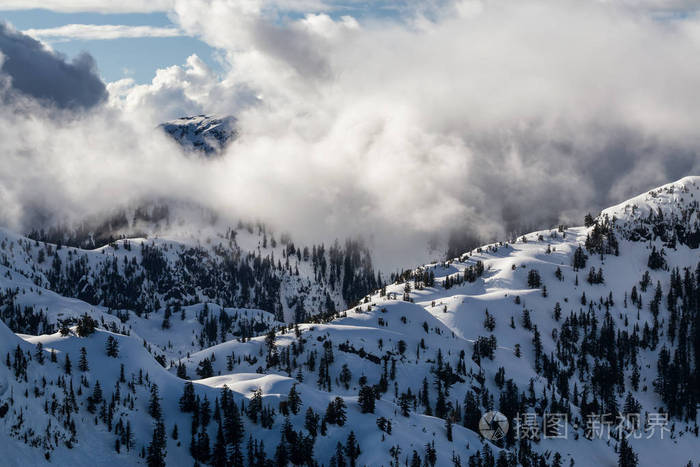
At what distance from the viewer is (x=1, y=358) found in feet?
630

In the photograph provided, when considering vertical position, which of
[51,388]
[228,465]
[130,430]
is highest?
[51,388]

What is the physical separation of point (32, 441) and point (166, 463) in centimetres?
4045

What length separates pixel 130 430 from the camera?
650 feet

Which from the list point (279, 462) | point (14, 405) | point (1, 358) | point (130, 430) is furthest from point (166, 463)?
point (1, 358)

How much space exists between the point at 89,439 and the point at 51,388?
21.6 m

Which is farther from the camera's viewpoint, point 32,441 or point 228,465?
point 228,465

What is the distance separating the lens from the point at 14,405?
582 feet

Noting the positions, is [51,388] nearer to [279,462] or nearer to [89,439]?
[89,439]

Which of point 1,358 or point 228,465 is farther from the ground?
point 1,358

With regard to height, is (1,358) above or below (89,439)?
above

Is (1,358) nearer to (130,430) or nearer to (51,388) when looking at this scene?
(51,388)

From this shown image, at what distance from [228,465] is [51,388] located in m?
62.4

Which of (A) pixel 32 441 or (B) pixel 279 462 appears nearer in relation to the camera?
(A) pixel 32 441

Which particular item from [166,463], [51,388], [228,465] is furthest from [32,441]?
[228,465]
